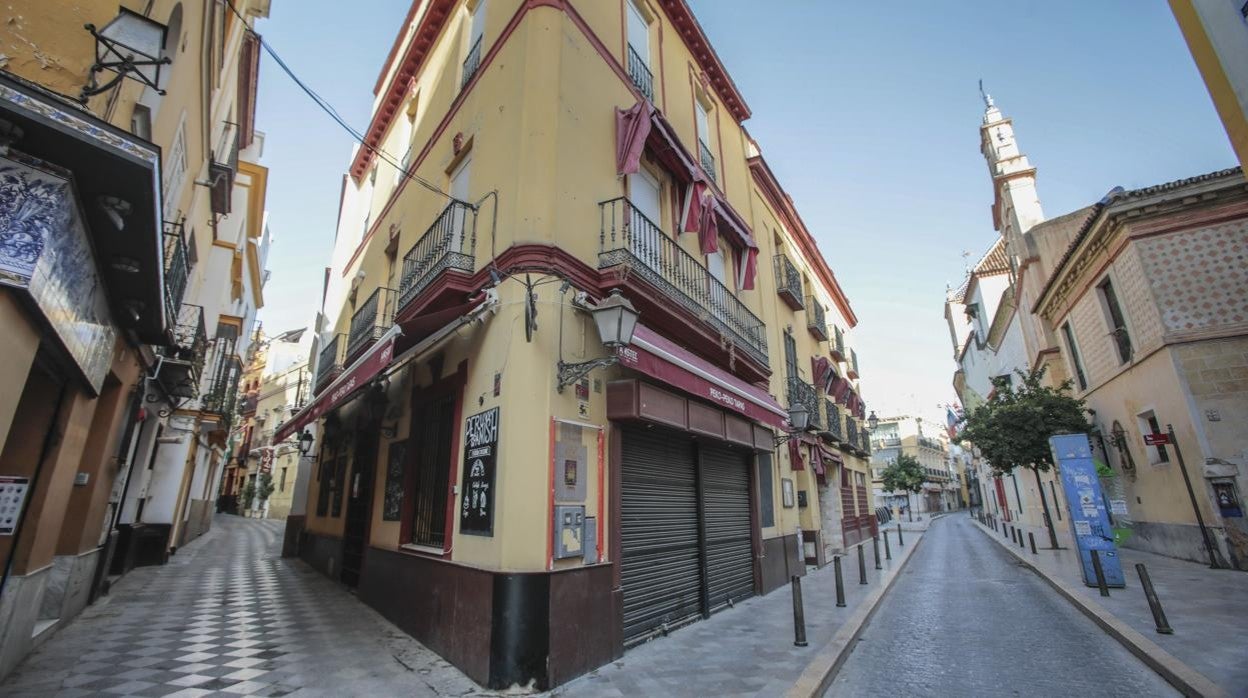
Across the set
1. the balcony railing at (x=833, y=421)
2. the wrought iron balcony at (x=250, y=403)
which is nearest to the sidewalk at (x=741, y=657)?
the balcony railing at (x=833, y=421)

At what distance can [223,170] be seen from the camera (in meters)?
9.92

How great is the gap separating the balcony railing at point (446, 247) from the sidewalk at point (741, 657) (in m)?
5.06

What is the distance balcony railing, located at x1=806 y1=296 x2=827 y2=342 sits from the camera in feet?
53.9

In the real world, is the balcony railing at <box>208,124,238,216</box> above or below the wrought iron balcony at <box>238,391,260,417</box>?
above

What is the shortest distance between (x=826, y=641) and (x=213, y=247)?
16.5 meters

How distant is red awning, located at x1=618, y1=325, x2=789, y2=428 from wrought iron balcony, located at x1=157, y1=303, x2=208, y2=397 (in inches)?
307

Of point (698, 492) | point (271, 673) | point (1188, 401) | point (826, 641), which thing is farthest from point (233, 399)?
point (1188, 401)

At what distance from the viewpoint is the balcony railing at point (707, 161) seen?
10905 millimetres

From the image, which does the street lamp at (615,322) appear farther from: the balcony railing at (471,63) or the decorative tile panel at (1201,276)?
the decorative tile panel at (1201,276)

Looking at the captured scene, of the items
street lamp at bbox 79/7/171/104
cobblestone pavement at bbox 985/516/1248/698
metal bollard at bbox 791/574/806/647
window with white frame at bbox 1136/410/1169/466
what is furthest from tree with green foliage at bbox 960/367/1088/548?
street lamp at bbox 79/7/171/104

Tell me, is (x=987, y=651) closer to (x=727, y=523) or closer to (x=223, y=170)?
(x=727, y=523)

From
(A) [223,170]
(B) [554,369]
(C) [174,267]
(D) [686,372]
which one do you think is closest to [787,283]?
(D) [686,372]

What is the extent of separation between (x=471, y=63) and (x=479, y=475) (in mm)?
7330

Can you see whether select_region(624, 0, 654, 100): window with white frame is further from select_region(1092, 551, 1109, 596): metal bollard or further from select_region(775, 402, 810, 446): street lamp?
select_region(1092, 551, 1109, 596): metal bollard
